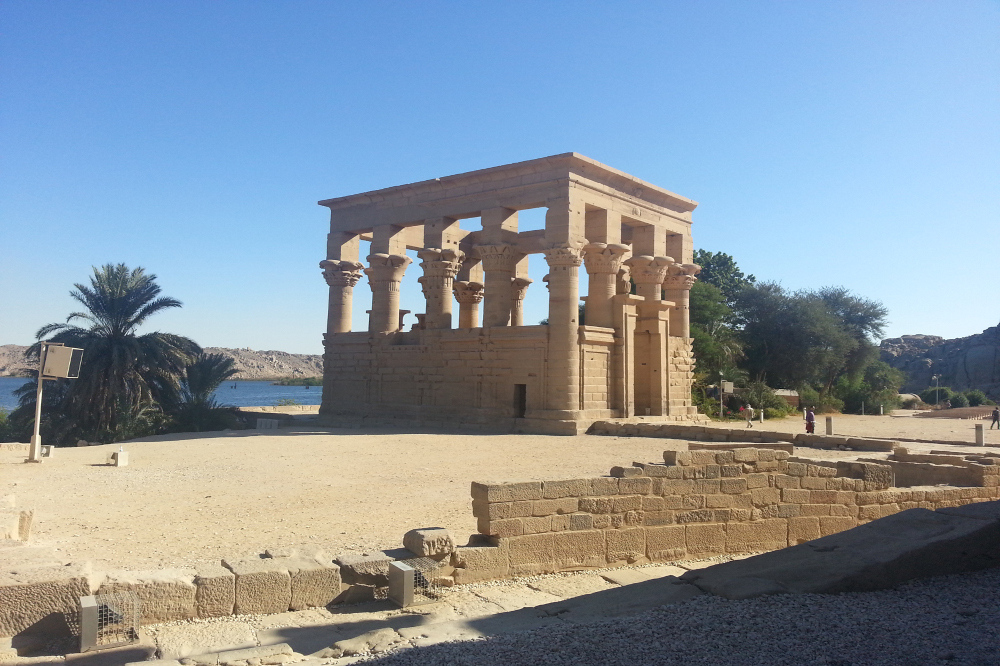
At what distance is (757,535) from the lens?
864 cm

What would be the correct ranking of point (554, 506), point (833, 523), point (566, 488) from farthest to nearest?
point (833, 523), point (566, 488), point (554, 506)

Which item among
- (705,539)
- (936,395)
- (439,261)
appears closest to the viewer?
(705,539)

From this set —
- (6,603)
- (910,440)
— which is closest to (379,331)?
(910,440)

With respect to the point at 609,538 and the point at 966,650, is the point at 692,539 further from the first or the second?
the point at 966,650

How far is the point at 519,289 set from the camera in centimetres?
2959

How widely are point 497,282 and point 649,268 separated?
Answer: 5598 mm

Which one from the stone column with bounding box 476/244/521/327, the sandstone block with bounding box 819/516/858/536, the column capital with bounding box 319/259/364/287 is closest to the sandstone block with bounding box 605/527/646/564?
the sandstone block with bounding box 819/516/858/536

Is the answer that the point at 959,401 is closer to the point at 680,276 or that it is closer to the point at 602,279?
the point at 680,276

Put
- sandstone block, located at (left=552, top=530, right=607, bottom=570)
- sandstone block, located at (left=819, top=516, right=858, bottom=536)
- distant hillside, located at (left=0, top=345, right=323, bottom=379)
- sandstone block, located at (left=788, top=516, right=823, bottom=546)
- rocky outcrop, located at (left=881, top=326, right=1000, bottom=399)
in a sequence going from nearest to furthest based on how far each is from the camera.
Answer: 1. sandstone block, located at (left=552, top=530, right=607, bottom=570)
2. sandstone block, located at (left=788, top=516, right=823, bottom=546)
3. sandstone block, located at (left=819, top=516, right=858, bottom=536)
4. rocky outcrop, located at (left=881, top=326, right=1000, bottom=399)
5. distant hillside, located at (left=0, top=345, right=323, bottom=379)

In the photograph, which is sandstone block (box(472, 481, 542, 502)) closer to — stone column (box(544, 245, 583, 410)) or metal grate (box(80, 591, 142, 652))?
metal grate (box(80, 591, 142, 652))

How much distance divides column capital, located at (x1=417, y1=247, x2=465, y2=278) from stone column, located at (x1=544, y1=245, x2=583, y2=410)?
4.38 meters

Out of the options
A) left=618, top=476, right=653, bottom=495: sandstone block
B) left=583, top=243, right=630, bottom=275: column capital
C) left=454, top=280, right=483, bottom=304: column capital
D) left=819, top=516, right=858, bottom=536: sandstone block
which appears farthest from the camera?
left=454, top=280, right=483, bottom=304: column capital

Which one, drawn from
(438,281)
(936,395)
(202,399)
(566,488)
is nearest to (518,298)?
(438,281)

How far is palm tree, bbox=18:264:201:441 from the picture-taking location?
78.6 ft
